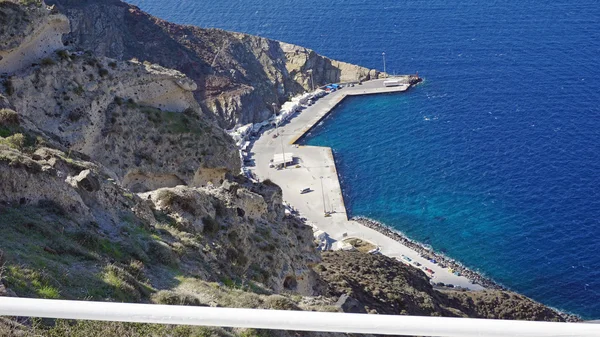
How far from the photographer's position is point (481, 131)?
115125 mm

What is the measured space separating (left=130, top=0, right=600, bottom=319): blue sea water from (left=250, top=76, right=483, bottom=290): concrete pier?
99.0 inches

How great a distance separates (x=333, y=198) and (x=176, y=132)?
160ft

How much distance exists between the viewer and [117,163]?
50.2 metres

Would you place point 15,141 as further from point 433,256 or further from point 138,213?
point 433,256

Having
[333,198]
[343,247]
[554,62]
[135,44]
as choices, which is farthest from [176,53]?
[554,62]

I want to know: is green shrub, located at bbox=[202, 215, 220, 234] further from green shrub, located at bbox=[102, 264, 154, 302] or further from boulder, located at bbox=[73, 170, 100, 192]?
green shrub, located at bbox=[102, 264, 154, 302]

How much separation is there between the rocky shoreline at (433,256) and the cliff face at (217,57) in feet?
135

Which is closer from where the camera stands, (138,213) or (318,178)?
(138,213)

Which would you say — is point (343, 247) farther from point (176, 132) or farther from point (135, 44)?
point (135, 44)

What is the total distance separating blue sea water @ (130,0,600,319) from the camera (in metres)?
85.3

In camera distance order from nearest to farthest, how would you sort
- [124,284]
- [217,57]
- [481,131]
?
[124,284] → [481,131] → [217,57]

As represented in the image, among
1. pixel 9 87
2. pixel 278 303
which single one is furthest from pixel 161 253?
pixel 9 87

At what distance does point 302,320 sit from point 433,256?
3169 inches

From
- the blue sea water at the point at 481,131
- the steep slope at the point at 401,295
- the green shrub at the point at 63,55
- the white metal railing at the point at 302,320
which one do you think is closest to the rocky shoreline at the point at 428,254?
the blue sea water at the point at 481,131
